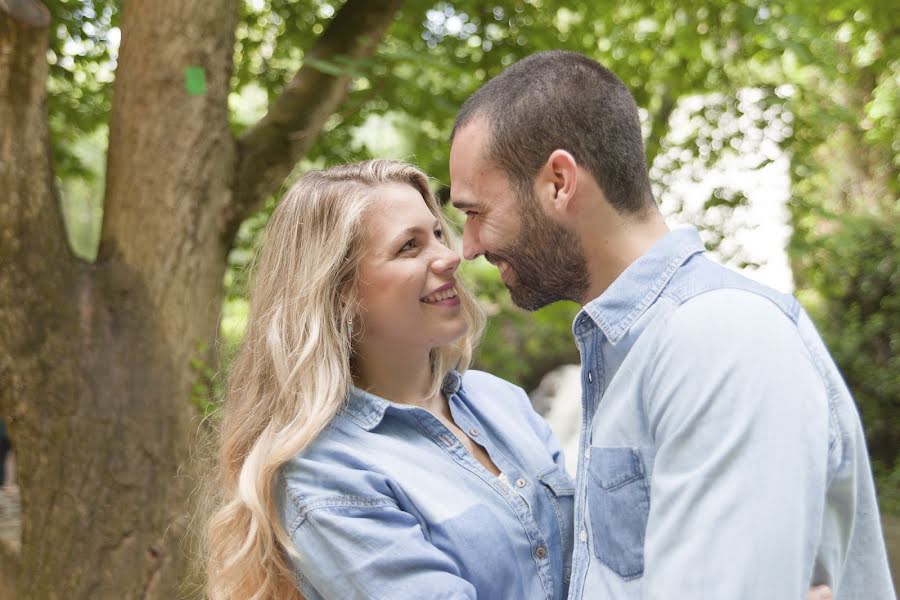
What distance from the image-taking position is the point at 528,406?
2709mm

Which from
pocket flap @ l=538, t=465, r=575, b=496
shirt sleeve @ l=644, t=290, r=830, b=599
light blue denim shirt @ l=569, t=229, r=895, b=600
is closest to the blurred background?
pocket flap @ l=538, t=465, r=575, b=496

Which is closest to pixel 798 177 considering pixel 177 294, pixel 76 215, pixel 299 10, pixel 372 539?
pixel 299 10

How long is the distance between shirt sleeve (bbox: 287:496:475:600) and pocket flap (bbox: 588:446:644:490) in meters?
0.39

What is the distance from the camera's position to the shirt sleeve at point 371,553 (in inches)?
75.2

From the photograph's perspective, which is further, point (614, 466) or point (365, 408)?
point (365, 408)

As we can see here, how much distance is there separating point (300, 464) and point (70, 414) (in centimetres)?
184

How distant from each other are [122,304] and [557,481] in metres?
2.10

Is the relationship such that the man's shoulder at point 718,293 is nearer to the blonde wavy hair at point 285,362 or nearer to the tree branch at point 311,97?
the blonde wavy hair at point 285,362

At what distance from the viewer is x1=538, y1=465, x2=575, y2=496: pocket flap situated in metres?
2.31

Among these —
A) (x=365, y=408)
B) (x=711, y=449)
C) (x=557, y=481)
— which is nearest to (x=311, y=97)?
(x=365, y=408)

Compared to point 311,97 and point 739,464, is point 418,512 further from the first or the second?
point 311,97

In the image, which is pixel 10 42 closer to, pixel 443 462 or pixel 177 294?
pixel 177 294

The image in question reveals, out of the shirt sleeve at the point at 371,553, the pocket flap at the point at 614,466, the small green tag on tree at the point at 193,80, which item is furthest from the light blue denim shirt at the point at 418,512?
the small green tag on tree at the point at 193,80

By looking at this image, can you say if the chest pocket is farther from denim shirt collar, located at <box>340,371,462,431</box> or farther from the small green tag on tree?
the small green tag on tree
